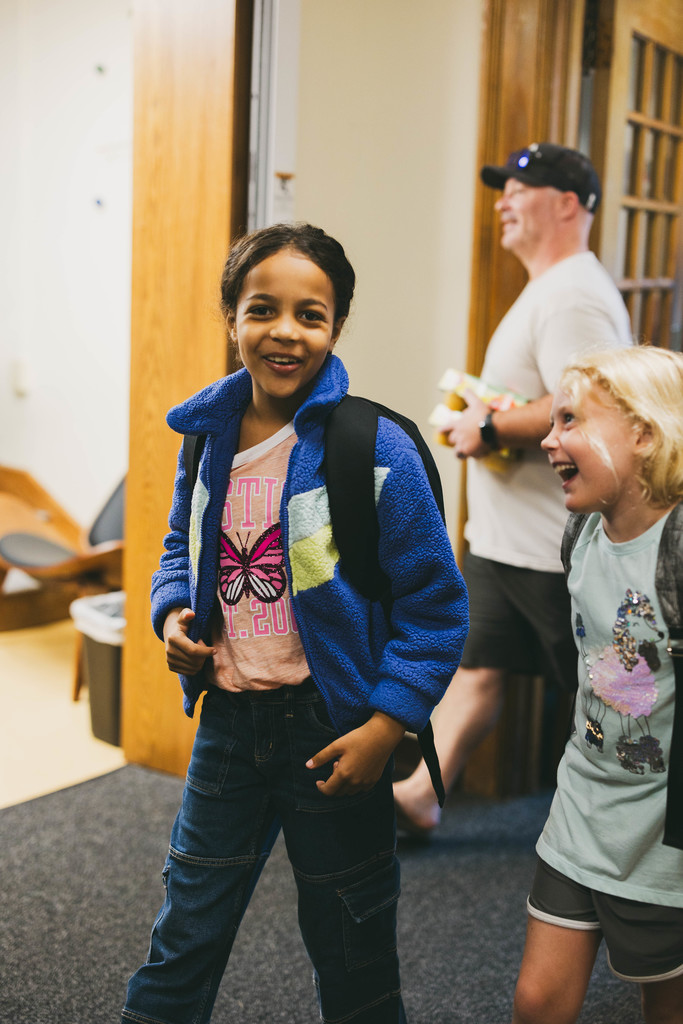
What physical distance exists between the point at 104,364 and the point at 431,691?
3.28 m

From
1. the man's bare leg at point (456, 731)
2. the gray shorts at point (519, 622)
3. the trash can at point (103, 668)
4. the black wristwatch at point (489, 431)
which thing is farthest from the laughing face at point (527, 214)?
the trash can at point (103, 668)

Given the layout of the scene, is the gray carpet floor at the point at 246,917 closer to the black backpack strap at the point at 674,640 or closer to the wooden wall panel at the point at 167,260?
the wooden wall panel at the point at 167,260

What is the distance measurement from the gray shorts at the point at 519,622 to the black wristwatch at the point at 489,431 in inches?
10.7

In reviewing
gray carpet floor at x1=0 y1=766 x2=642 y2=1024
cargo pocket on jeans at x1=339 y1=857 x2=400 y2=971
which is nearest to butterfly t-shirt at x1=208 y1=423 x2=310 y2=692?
cargo pocket on jeans at x1=339 y1=857 x2=400 y2=971

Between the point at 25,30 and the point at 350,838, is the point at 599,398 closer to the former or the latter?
the point at 350,838

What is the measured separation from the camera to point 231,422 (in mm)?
1113

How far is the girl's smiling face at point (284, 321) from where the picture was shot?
1025 millimetres

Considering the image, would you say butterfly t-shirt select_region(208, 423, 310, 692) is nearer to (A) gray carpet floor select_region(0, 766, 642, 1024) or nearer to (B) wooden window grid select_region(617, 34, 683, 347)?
(A) gray carpet floor select_region(0, 766, 642, 1024)

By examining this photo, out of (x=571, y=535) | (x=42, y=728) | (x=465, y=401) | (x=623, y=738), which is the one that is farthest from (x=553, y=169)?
(x=42, y=728)

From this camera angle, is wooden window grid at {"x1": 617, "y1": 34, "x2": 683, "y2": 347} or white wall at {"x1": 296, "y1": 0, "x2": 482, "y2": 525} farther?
wooden window grid at {"x1": 617, "y1": 34, "x2": 683, "y2": 347}

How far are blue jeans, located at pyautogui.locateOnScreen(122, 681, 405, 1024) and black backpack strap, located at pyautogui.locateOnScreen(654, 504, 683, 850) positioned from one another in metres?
0.33

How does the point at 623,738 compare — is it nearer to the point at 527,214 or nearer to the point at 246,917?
the point at 246,917

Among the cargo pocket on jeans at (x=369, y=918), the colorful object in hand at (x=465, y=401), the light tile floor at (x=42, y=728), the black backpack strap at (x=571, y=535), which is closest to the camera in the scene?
the cargo pocket on jeans at (x=369, y=918)

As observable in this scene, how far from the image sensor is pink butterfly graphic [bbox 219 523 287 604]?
1.08 metres
